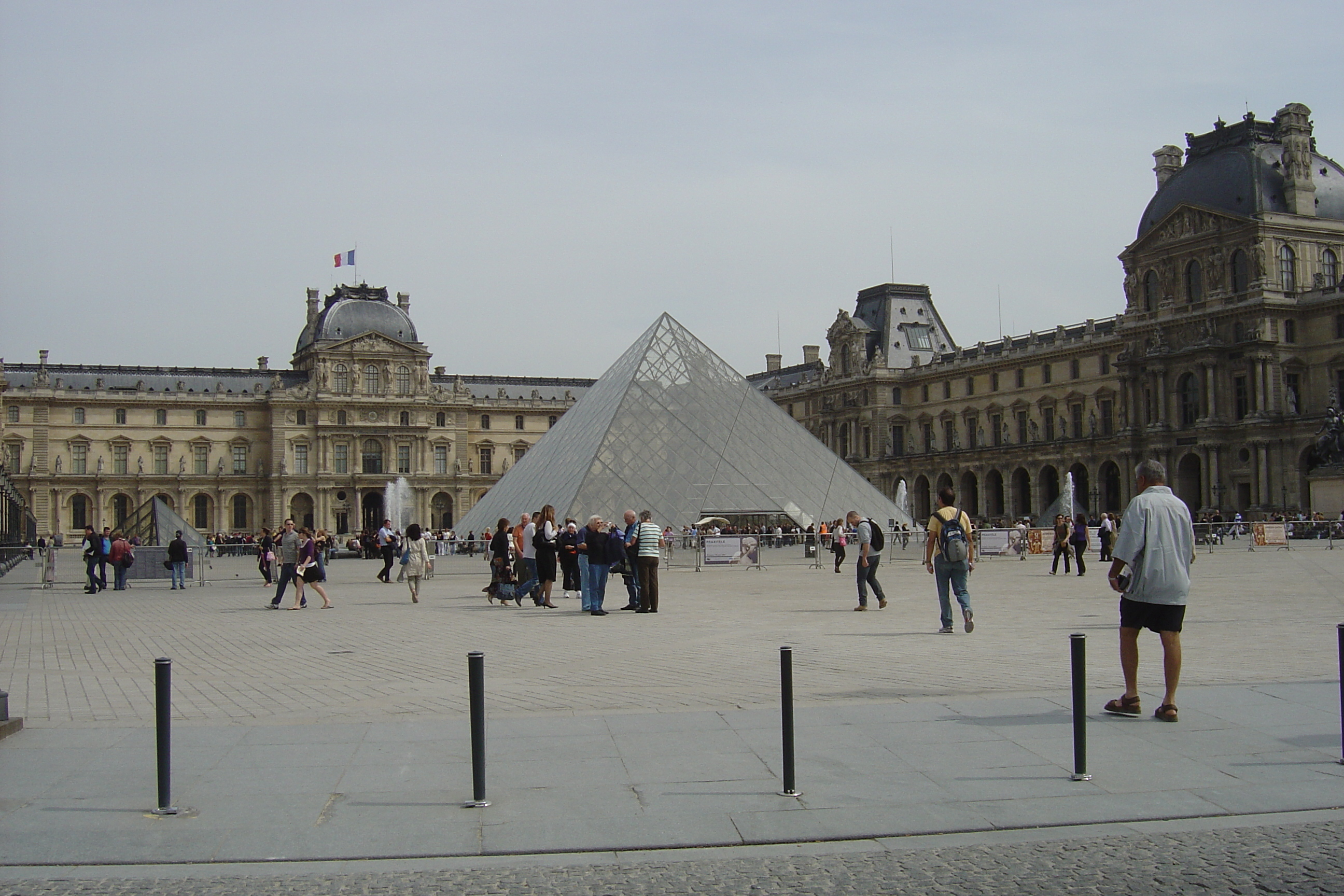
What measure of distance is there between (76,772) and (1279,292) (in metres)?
53.0

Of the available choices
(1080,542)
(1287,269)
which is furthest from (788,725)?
(1287,269)

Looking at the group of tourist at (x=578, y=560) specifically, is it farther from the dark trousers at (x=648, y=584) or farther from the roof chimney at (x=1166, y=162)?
the roof chimney at (x=1166, y=162)

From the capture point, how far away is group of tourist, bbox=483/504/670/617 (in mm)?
15656

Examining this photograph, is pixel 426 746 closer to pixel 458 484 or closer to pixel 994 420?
pixel 994 420

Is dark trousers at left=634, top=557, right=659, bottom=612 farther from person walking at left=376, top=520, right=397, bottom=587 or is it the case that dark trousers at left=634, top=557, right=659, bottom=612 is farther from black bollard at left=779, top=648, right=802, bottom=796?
person walking at left=376, top=520, right=397, bottom=587

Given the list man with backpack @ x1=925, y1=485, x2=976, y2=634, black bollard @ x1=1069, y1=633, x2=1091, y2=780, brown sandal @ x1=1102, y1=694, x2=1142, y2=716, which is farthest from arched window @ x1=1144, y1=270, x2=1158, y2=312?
black bollard @ x1=1069, y1=633, x2=1091, y2=780

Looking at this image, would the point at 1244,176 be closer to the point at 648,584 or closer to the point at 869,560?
the point at 869,560

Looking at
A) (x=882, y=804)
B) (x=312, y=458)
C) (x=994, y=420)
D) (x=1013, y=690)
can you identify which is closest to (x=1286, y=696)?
(x=1013, y=690)

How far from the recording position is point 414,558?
61.1ft

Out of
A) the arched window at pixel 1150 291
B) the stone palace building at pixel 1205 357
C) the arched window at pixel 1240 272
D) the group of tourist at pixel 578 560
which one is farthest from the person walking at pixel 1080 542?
the arched window at pixel 1150 291

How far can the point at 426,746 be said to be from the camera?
6680 mm

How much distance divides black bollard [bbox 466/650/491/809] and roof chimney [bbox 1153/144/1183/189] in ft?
201

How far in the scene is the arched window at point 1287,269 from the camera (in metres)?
51.3

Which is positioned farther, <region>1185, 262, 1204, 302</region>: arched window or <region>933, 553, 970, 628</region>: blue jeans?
<region>1185, 262, 1204, 302</region>: arched window
